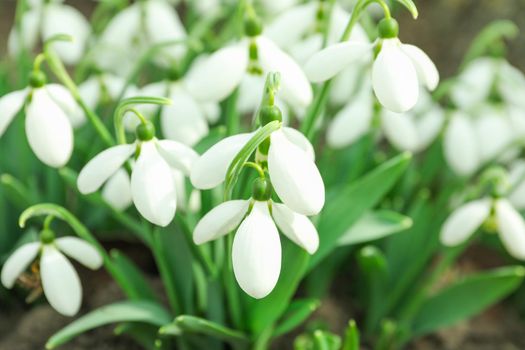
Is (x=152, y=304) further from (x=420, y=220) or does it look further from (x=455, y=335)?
(x=455, y=335)

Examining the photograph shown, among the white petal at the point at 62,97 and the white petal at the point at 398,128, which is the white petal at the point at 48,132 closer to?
the white petal at the point at 62,97

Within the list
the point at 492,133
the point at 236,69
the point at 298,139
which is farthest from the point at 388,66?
the point at 492,133

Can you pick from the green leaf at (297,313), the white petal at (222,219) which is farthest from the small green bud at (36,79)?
the green leaf at (297,313)

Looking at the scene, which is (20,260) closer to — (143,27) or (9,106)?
(9,106)

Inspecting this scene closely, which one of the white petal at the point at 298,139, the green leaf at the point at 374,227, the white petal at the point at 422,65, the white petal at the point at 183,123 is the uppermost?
the white petal at the point at 422,65

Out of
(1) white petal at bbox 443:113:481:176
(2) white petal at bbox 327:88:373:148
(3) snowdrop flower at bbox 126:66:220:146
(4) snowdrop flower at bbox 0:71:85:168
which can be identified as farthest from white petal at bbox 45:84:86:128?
(1) white petal at bbox 443:113:481:176

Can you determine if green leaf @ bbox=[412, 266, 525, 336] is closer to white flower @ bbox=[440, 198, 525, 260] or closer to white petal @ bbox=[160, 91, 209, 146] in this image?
white flower @ bbox=[440, 198, 525, 260]
